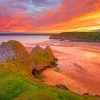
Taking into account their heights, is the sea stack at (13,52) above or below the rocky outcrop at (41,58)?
above

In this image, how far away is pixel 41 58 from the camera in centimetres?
2386

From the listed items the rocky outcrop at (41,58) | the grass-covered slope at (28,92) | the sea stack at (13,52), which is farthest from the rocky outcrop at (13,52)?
the grass-covered slope at (28,92)

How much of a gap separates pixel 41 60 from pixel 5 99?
1456cm

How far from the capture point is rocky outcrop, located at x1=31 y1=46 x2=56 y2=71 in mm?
22403

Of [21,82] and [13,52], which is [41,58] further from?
[21,82]

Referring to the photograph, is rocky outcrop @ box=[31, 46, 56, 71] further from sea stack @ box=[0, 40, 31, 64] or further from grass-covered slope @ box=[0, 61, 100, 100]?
grass-covered slope @ box=[0, 61, 100, 100]

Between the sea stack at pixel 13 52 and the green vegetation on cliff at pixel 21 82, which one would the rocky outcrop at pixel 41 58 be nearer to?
the green vegetation on cliff at pixel 21 82

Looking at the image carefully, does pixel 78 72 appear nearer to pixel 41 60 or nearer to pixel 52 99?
pixel 41 60

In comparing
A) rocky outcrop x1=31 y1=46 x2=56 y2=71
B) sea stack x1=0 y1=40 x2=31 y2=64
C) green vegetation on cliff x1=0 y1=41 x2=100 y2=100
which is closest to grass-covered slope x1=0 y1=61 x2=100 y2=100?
green vegetation on cliff x1=0 y1=41 x2=100 y2=100

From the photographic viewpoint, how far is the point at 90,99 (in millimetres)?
9773

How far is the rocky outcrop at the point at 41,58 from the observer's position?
22.4 m

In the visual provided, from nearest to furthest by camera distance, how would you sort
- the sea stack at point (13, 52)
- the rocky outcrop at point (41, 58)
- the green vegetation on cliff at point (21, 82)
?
1. the green vegetation on cliff at point (21, 82)
2. the sea stack at point (13, 52)
3. the rocky outcrop at point (41, 58)

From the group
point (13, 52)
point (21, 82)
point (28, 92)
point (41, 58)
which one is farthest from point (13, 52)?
point (28, 92)

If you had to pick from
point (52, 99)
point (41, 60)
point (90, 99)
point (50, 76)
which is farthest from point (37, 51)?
point (52, 99)
